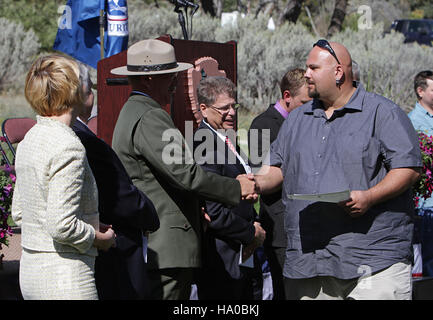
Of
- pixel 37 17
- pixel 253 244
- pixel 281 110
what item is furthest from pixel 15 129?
pixel 37 17

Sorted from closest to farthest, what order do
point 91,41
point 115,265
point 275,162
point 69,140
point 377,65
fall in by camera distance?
point 69,140 → point 115,265 → point 275,162 → point 91,41 → point 377,65

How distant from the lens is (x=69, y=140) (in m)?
2.91

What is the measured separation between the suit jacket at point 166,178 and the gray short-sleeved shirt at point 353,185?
0.50 meters

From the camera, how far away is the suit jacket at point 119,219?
3334 millimetres

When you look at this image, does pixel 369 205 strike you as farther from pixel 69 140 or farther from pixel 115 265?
pixel 69 140

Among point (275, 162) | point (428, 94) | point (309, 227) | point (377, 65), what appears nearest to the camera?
point (309, 227)

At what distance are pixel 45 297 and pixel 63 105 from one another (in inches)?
34.0

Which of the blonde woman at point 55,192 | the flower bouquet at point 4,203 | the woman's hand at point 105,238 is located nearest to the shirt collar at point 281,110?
the flower bouquet at point 4,203

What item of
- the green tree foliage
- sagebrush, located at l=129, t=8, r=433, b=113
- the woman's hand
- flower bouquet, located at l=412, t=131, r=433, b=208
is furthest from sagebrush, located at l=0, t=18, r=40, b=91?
the woman's hand

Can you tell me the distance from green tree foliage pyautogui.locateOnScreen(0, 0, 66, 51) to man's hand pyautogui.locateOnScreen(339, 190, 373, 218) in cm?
2325

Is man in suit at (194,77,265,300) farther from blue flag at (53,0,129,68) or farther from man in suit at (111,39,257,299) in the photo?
blue flag at (53,0,129,68)

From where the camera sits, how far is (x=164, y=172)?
12.0 feet

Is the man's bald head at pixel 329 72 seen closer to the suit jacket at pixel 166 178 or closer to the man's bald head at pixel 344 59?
the man's bald head at pixel 344 59

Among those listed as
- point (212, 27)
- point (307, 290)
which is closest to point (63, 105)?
point (307, 290)
